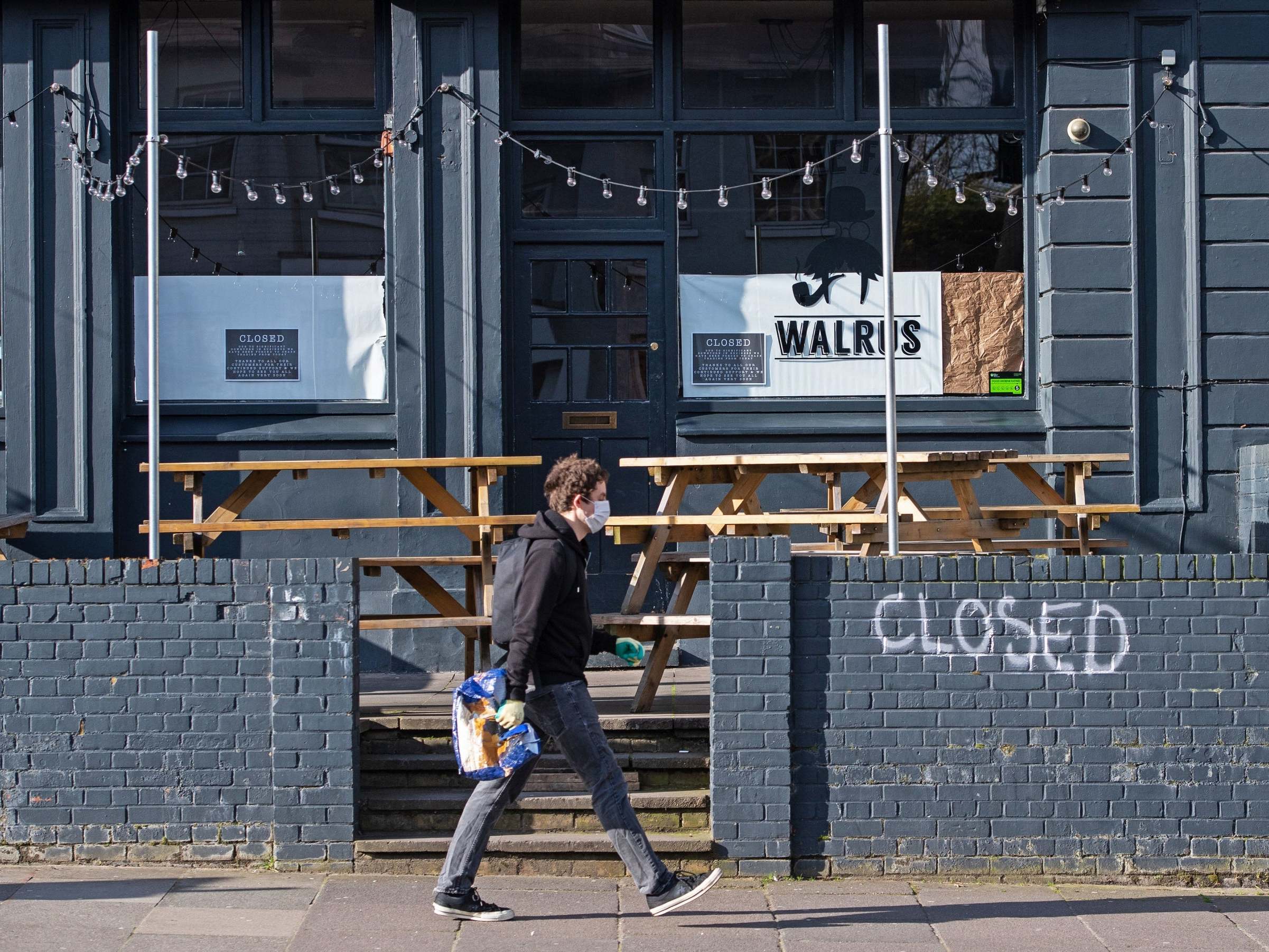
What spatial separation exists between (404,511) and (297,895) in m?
3.51

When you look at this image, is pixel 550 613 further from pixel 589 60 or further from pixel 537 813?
pixel 589 60

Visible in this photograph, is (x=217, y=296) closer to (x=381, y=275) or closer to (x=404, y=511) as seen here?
(x=381, y=275)

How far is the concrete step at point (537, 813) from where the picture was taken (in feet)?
20.6

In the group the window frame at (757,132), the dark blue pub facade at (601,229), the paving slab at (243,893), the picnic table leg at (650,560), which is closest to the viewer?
the paving slab at (243,893)

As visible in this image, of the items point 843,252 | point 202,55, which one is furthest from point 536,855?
point 202,55

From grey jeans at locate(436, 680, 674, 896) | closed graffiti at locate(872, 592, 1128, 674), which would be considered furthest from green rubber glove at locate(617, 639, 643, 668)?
closed graffiti at locate(872, 592, 1128, 674)

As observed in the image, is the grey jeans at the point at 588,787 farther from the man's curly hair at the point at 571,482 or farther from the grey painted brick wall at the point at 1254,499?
the grey painted brick wall at the point at 1254,499

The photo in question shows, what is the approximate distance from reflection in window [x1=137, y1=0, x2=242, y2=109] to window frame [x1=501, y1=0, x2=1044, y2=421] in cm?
191

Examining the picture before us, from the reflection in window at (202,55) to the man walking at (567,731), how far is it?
535cm

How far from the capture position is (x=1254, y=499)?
28.8ft

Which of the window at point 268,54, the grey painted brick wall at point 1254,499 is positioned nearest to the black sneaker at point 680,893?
the grey painted brick wall at point 1254,499

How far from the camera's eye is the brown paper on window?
9383mm

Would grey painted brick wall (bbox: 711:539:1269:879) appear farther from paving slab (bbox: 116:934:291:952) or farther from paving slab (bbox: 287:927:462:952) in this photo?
paving slab (bbox: 116:934:291:952)

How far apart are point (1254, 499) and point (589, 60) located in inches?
213
